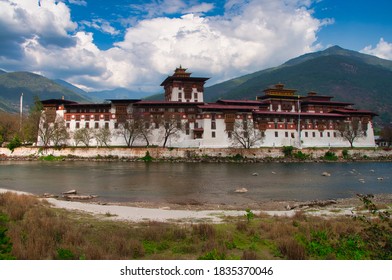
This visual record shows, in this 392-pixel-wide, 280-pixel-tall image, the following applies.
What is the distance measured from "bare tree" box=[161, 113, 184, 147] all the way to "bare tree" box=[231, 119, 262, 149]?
13.6 m

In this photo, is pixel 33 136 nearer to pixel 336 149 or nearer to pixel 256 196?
pixel 256 196

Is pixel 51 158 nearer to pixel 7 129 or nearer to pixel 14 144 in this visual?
pixel 14 144

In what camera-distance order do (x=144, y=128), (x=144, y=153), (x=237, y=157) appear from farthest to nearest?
1. (x=144, y=128)
2. (x=237, y=157)
3. (x=144, y=153)

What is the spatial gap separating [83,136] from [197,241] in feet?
238

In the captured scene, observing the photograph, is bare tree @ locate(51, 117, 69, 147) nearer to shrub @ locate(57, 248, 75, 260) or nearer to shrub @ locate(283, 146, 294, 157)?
shrub @ locate(283, 146, 294, 157)

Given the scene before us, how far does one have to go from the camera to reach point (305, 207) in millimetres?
21156

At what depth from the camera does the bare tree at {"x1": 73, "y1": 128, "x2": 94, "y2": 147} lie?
250ft

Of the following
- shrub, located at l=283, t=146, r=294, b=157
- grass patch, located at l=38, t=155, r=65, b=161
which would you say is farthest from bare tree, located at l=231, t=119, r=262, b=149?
grass patch, located at l=38, t=155, r=65, b=161

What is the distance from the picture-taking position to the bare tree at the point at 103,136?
77.1m

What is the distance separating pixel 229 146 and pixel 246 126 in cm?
667

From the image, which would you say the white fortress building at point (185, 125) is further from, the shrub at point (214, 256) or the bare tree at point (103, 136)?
the shrub at point (214, 256)

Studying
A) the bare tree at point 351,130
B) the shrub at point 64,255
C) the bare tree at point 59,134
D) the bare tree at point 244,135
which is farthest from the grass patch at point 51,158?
the bare tree at point 351,130

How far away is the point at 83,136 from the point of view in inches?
3044

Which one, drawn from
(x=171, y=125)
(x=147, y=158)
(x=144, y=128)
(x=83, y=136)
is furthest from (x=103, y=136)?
(x=171, y=125)
